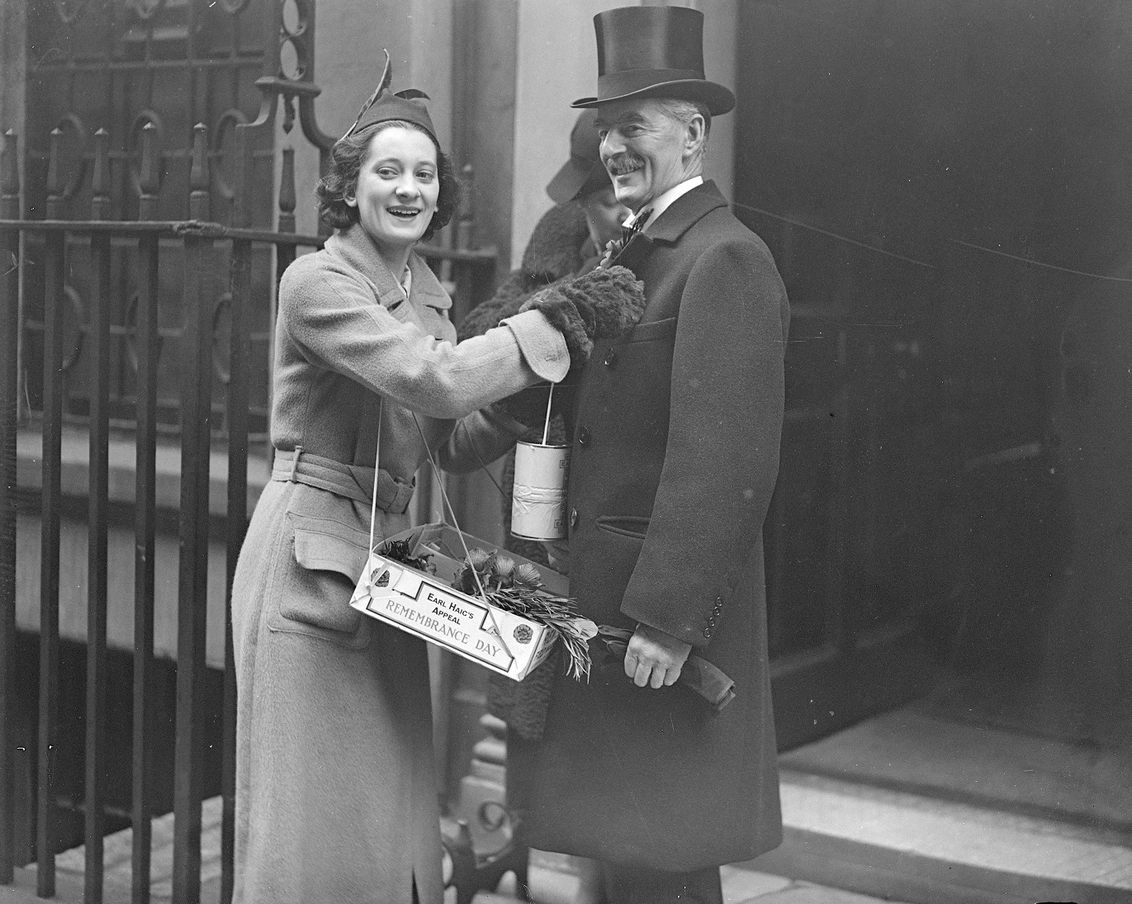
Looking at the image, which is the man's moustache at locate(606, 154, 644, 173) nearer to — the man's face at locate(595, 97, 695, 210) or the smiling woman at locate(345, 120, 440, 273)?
the man's face at locate(595, 97, 695, 210)

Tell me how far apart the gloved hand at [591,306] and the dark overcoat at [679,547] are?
0.06 metres

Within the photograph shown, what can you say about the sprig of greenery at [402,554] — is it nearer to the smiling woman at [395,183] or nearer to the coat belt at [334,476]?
the coat belt at [334,476]

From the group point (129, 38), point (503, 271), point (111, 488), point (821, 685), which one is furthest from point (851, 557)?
point (129, 38)

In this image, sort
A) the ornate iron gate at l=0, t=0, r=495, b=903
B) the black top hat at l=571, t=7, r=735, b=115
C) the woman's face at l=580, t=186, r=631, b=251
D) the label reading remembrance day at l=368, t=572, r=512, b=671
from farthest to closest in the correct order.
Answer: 1. the woman's face at l=580, t=186, r=631, b=251
2. the ornate iron gate at l=0, t=0, r=495, b=903
3. the black top hat at l=571, t=7, r=735, b=115
4. the label reading remembrance day at l=368, t=572, r=512, b=671

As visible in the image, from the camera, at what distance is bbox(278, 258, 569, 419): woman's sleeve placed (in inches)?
99.6

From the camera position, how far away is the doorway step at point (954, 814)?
3.50 m

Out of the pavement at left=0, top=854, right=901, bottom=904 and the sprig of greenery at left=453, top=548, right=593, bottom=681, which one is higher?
the sprig of greenery at left=453, top=548, right=593, bottom=681

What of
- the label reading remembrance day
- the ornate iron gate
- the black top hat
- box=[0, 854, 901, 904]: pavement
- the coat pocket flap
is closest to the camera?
the label reading remembrance day

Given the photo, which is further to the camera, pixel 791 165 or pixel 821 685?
pixel 821 685

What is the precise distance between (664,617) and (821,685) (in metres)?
1.73

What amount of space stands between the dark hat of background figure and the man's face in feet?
2.10

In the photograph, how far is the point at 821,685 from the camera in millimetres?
4078

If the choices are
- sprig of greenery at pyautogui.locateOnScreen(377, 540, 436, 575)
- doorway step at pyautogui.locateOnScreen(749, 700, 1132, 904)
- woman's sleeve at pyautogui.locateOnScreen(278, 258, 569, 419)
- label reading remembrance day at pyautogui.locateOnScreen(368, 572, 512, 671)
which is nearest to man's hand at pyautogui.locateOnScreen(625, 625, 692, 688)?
label reading remembrance day at pyautogui.locateOnScreen(368, 572, 512, 671)

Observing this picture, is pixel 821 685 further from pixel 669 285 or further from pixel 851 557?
pixel 669 285
